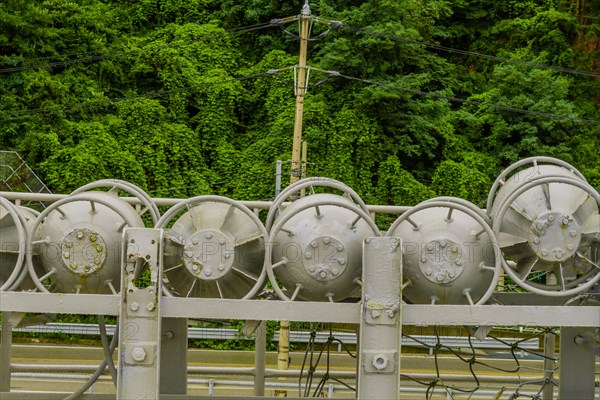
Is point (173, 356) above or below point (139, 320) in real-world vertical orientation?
below

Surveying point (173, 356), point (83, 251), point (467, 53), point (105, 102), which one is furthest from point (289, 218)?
point (467, 53)

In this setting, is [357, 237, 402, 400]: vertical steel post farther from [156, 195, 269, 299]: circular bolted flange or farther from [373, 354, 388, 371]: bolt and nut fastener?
[156, 195, 269, 299]: circular bolted flange

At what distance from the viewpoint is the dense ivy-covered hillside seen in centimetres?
2680

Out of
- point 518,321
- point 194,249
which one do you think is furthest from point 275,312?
point 518,321

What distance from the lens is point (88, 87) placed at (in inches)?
1092

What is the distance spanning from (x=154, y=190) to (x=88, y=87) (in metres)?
4.20

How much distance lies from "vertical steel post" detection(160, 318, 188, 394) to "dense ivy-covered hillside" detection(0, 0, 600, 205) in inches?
733

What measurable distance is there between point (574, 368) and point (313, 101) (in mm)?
21167

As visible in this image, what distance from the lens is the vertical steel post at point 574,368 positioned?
24.7 ft

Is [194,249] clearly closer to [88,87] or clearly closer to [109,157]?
[109,157]

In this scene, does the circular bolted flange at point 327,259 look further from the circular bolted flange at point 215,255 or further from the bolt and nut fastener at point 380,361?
the bolt and nut fastener at point 380,361

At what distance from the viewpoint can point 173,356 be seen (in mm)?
7668

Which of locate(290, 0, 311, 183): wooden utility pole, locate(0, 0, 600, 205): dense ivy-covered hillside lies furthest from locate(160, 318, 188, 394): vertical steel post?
locate(0, 0, 600, 205): dense ivy-covered hillside

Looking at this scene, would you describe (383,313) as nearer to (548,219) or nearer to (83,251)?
(548,219)
